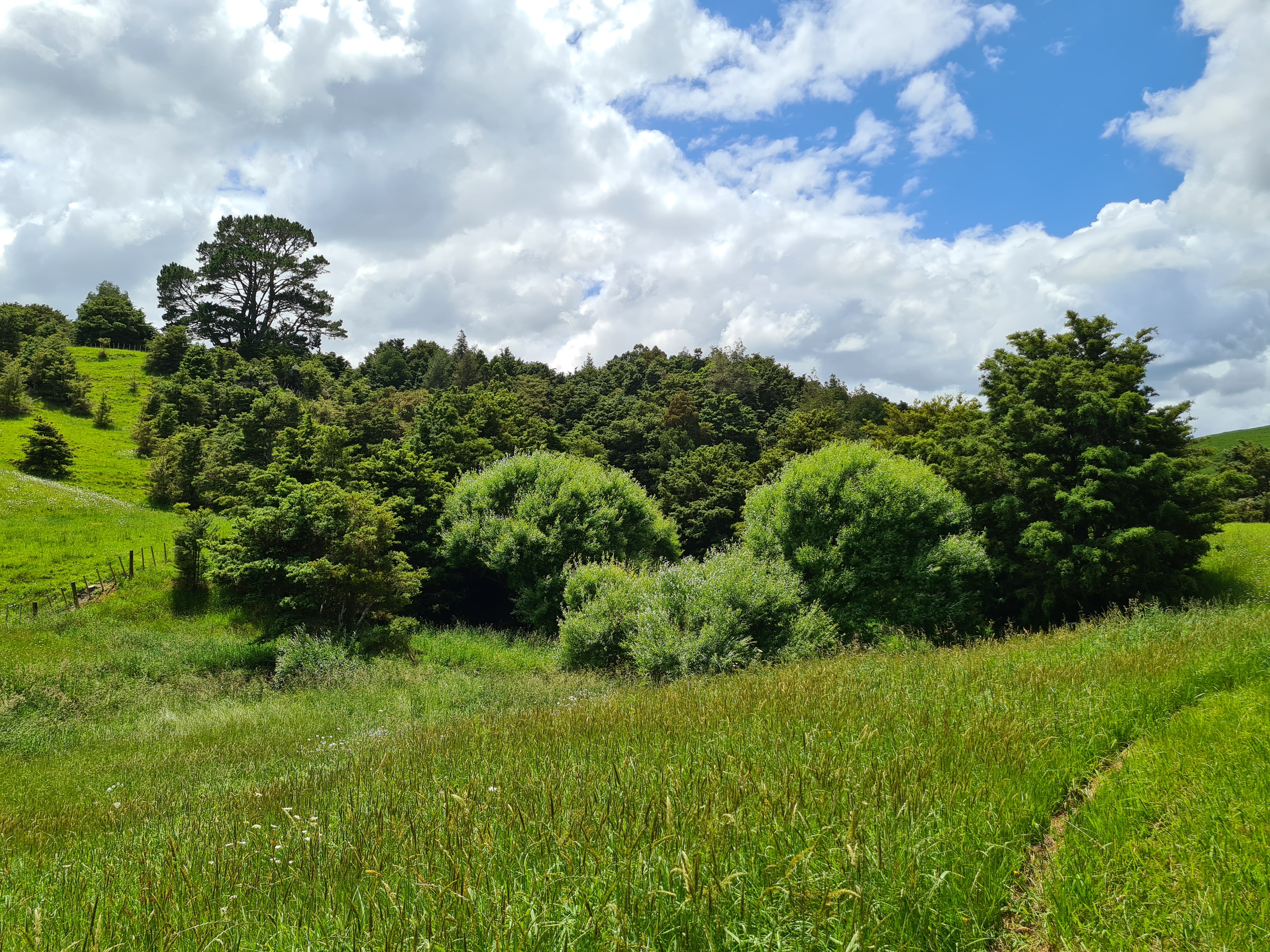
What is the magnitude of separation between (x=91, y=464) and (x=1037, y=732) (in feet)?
188

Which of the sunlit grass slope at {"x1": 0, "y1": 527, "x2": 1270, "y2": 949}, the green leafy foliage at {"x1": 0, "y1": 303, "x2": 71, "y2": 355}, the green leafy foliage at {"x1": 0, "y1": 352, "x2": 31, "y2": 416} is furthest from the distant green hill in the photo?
the green leafy foliage at {"x1": 0, "y1": 303, "x2": 71, "y2": 355}

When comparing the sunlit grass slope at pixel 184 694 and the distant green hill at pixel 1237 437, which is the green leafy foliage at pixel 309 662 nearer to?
the sunlit grass slope at pixel 184 694

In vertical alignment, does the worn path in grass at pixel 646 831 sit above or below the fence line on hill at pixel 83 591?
above

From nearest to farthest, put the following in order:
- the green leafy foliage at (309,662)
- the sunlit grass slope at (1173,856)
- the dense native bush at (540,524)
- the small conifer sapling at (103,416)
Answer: the sunlit grass slope at (1173,856), the green leafy foliage at (309,662), the dense native bush at (540,524), the small conifer sapling at (103,416)

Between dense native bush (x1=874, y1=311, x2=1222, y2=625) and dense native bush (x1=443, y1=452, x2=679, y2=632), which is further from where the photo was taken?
dense native bush (x1=443, y1=452, x2=679, y2=632)

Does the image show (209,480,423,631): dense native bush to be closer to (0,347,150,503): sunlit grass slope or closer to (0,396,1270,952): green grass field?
(0,396,1270,952): green grass field

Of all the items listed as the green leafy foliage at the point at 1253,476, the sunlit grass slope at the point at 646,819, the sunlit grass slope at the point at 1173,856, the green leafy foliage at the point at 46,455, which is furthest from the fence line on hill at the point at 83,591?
the green leafy foliage at the point at 1253,476

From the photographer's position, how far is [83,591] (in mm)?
23453

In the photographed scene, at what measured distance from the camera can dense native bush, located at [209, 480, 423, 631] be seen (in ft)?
70.0

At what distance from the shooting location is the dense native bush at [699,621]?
15805mm

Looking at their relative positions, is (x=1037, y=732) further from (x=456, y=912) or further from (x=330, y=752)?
(x=330, y=752)

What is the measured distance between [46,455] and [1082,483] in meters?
58.4

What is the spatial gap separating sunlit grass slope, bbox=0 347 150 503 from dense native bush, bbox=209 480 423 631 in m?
24.6

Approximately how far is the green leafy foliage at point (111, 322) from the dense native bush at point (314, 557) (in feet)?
267
